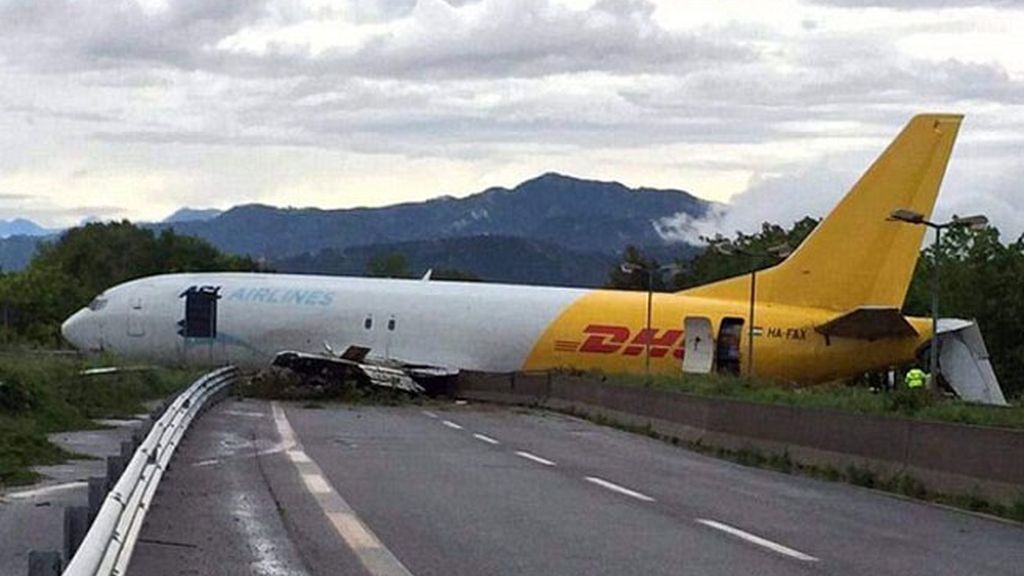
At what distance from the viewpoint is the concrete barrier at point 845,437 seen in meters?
18.0

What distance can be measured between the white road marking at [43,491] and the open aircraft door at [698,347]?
3131 centimetres

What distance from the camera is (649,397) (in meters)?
33.3

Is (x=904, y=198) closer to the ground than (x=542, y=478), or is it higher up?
higher up

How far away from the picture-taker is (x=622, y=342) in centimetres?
5191

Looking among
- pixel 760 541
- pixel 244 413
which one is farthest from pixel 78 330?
pixel 760 541

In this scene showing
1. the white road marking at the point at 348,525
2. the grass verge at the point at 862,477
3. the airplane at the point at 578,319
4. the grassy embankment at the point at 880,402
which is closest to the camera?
the white road marking at the point at 348,525

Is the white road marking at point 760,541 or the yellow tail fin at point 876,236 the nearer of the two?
the white road marking at point 760,541

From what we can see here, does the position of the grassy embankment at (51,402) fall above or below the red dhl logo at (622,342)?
below

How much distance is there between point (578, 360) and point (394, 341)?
5.55 m

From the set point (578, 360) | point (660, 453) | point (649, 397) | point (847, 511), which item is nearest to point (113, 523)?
point (847, 511)

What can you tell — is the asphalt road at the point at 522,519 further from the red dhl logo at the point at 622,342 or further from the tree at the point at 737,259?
the tree at the point at 737,259

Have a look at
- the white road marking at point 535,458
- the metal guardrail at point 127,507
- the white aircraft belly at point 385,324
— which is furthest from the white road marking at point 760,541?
the white aircraft belly at point 385,324

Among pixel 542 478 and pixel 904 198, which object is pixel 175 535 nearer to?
pixel 542 478

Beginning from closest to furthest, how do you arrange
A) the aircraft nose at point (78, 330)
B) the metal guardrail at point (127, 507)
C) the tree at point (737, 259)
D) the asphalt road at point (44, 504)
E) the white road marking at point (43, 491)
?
1. the metal guardrail at point (127, 507)
2. the asphalt road at point (44, 504)
3. the white road marking at point (43, 491)
4. the aircraft nose at point (78, 330)
5. the tree at point (737, 259)
